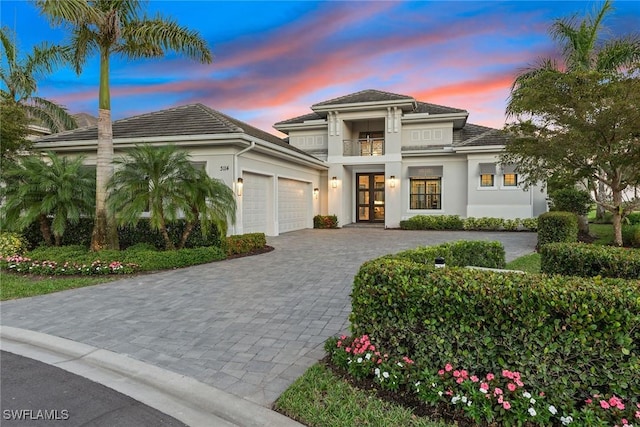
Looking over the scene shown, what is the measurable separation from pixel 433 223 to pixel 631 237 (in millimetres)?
9089

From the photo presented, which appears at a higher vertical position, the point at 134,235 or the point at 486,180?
the point at 486,180

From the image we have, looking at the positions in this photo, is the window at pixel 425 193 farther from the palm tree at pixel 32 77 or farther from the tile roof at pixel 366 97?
the palm tree at pixel 32 77

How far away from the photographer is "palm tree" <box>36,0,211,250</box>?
9.12 m

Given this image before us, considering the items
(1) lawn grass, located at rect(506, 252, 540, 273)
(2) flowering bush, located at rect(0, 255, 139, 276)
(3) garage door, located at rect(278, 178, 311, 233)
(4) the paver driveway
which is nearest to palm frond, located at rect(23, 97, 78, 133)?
(3) garage door, located at rect(278, 178, 311, 233)

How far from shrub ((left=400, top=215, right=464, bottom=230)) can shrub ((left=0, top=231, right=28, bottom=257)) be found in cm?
1674

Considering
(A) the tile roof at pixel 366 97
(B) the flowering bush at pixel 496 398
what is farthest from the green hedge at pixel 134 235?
(A) the tile roof at pixel 366 97

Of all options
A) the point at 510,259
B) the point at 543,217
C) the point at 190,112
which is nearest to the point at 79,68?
the point at 190,112

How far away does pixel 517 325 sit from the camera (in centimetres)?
278

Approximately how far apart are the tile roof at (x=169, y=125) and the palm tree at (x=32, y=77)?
253 centimetres

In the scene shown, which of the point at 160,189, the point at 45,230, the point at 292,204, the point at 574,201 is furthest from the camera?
the point at 292,204

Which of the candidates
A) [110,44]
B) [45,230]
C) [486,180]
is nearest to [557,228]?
[486,180]

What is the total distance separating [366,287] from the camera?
344 centimetres

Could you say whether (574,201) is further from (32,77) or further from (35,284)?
(32,77)

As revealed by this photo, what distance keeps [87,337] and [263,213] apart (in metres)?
11.3
